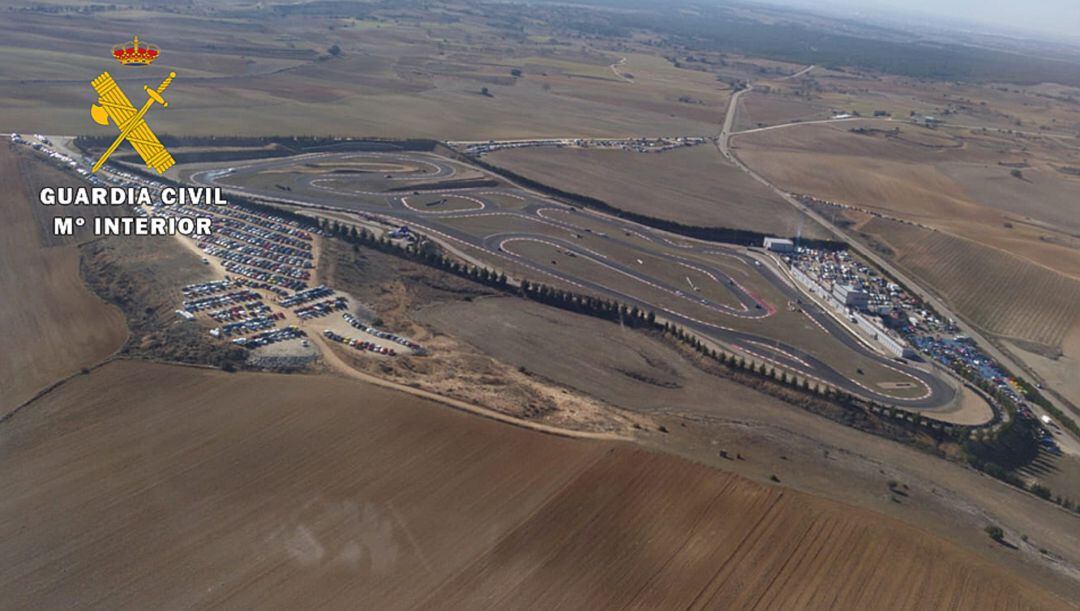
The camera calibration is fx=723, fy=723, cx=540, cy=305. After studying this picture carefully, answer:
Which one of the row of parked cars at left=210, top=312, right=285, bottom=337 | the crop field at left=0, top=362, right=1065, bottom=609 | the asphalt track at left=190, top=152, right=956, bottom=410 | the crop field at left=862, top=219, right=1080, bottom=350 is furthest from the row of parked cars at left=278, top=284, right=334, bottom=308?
the crop field at left=862, top=219, right=1080, bottom=350

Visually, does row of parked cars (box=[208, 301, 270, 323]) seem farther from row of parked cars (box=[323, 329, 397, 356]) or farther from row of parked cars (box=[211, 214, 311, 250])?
row of parked cars (box=[211, 214, 311, 250])

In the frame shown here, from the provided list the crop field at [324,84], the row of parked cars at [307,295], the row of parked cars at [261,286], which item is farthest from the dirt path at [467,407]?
the crop field at [324,84]

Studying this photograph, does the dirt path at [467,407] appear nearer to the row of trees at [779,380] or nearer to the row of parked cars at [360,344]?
the row of parked cars at [360,344]

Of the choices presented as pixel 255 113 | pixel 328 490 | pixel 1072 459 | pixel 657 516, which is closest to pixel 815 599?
pixel 657 516

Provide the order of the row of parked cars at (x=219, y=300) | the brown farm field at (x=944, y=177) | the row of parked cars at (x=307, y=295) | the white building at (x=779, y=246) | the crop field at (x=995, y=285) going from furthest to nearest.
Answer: the brown farm field at (x=944, y=177) → the white building at (x=779, y=246) → the crop field at (x=995, y=285) → the row of parked cars at (x=307, y=295) → the row of parked cars at (x=219, y=300)

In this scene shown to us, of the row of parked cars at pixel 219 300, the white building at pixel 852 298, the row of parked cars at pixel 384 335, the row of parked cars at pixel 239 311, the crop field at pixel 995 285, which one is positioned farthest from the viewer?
the crop field at pixel 995 285

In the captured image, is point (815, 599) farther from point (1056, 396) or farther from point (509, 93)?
point (509, 93)
